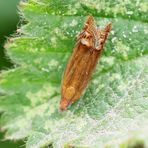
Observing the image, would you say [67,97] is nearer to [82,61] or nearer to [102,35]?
[82,61]

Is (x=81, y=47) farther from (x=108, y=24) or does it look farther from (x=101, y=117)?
(x=101, y=117)

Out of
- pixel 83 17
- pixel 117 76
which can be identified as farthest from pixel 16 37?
pixel 117 76

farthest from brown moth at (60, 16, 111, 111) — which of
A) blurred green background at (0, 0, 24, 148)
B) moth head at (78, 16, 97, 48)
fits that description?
blurred green background at (0, 0, 24, 148)

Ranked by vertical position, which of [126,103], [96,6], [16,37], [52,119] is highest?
[96,6]

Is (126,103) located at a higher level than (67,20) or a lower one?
lower

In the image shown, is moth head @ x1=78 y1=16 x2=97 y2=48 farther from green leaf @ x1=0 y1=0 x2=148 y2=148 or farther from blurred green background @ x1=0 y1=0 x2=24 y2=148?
blurred green background @ x1=0 y1=0 x2=24 y2=148
